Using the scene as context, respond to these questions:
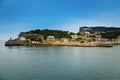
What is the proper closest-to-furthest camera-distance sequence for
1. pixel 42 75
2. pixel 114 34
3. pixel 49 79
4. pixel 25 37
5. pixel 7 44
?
pixel 49 79
pixel 42 75
pixel 7 44
pixel 25 37
pixel 114 34

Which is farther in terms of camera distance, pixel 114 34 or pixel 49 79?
pixel 114 34

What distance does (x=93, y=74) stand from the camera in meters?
13.8

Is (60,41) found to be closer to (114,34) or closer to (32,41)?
(32,41)

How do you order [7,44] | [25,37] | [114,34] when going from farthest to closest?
[114,34] → [25,37] → [7,44]

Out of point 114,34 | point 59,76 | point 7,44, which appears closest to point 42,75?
point 59,76

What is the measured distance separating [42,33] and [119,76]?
54.2m

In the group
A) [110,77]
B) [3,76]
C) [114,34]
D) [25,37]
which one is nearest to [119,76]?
[110,77]

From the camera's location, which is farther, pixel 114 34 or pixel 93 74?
pixel 114 34

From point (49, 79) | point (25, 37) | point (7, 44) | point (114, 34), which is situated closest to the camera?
point (49, 79)

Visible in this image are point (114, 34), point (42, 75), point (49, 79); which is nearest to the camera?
point (49, 79)

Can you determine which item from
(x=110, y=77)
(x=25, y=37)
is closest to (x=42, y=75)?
(x=110, y=77)

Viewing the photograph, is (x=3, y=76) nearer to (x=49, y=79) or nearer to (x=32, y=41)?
(x=49, y=79)

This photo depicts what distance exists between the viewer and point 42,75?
13.7 meters

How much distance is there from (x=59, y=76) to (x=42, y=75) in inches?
34.0
